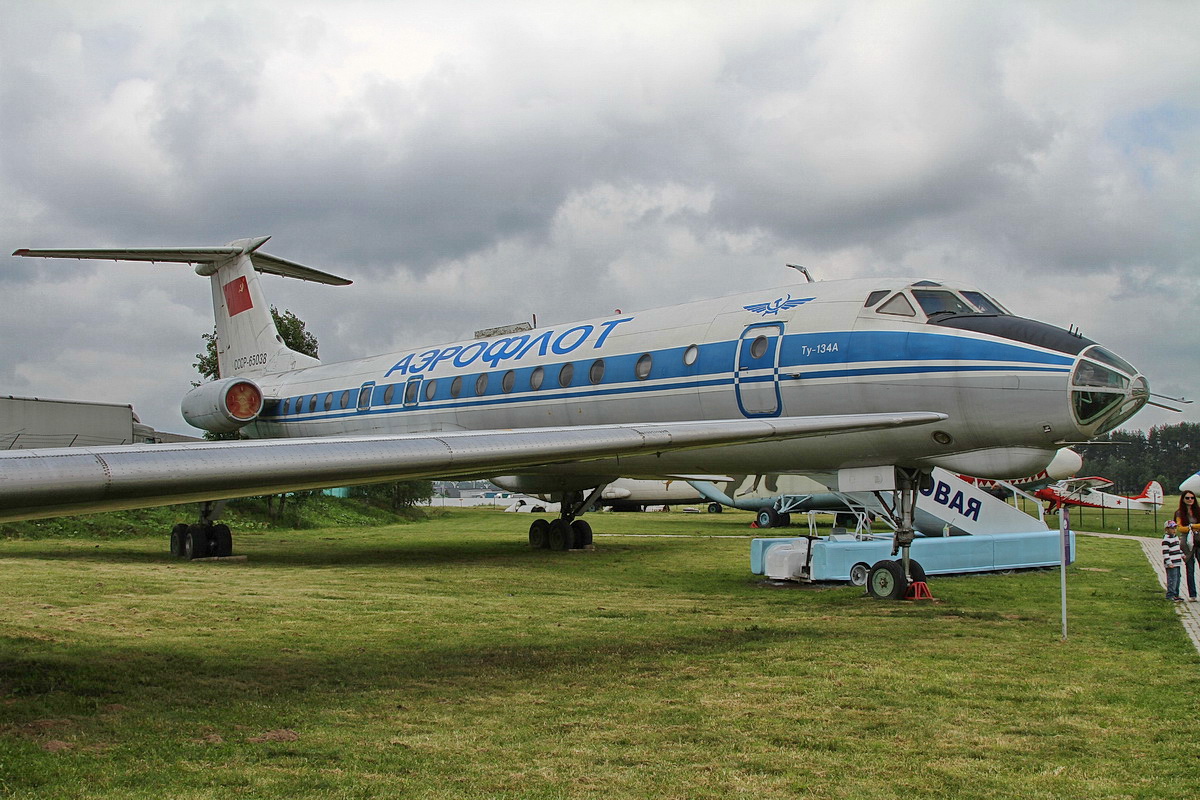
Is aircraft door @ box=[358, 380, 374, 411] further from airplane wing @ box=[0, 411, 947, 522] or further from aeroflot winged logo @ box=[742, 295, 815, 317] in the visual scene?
airplane wing @ box=[0, 411, 947, 522]

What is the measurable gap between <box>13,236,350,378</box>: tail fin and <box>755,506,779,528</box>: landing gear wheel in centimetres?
1777

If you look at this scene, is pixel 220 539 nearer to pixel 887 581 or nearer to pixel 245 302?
pixel 245 302

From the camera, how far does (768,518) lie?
34219mm

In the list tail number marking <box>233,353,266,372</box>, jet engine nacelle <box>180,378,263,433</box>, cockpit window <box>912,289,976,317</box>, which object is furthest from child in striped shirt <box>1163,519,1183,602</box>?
tail number marking <box>233,353,266,372</box>

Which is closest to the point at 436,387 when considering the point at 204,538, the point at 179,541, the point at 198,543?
the point at 204,538

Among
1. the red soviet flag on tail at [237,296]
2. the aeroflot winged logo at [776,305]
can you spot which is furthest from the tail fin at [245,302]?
the aeroflot winged logo at [776,305]

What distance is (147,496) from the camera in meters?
4.71

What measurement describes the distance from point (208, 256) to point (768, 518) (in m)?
21.2

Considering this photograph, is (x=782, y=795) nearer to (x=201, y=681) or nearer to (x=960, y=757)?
(x=960, y=757)

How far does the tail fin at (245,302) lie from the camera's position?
21766mm

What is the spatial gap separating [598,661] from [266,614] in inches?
158

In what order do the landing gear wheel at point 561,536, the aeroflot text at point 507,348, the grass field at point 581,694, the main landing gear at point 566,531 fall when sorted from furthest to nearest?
the landing gear wheel at point 561,536 → the main landing gear at point 566,531 → the aeroflot text at point 507,348 → the grass field at point 581,694

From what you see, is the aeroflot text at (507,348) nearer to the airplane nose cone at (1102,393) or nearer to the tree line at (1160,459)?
the airplane nose cone at (1102,393)

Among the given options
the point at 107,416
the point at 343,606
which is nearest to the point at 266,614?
the point at 343,606
